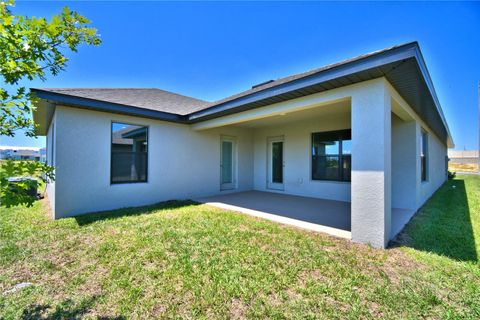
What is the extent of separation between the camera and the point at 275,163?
9047 mm

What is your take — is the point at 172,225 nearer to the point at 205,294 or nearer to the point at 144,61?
the point at 205,294

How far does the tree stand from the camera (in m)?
1.48

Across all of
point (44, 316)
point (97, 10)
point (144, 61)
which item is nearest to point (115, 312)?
point (44, 316)

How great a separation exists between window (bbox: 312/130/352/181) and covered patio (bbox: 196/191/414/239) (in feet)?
3.05

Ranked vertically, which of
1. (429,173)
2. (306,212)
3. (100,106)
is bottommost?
(306,212)

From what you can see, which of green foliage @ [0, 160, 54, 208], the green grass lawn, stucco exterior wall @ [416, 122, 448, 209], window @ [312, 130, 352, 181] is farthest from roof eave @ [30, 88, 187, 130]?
stucco exterior wall @ [416, 122, 448, 209]

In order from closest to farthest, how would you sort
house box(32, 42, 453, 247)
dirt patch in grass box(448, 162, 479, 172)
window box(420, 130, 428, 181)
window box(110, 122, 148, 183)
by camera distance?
house box(32, 42, 453, 247), window box(110, 122, 148, 183), window box(420, 130, 428, 181), dirt patch in grass box(448, 162, 479, 172)

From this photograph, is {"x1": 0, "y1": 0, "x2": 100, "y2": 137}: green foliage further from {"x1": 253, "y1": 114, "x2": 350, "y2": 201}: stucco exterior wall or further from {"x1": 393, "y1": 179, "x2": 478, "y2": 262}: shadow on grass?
{"x1": 253, "y1": 114, "x2": 350, "y2": 201}: stucco exterior wall

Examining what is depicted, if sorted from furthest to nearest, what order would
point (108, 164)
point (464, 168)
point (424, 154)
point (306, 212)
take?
point (464, 168) → point (424, 154) → point (108, 164) → point (306, 212)

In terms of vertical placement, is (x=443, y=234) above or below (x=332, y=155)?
below

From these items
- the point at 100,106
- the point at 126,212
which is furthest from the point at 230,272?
the point at 100,106

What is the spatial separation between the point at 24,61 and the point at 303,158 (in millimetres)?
7613

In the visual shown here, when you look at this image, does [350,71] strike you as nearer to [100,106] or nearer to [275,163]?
[100,106]

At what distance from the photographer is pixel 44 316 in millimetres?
1921
